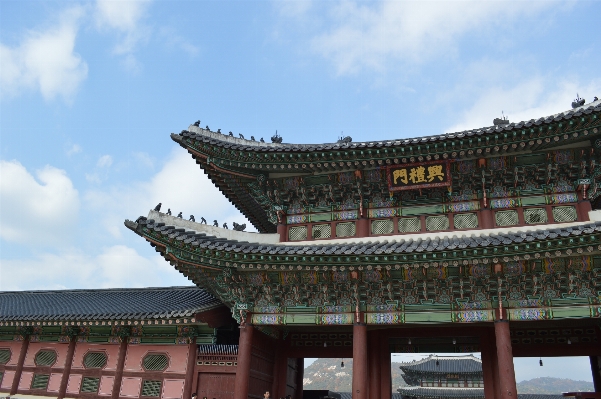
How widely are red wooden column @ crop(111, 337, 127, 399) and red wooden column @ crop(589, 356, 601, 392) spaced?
17260 mm

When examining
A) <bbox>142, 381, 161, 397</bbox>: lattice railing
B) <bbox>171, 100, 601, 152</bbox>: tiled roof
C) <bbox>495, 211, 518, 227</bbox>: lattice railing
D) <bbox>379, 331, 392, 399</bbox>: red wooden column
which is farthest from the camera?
<bbox>142, 381, 161, 397</bbox>: lattice railing

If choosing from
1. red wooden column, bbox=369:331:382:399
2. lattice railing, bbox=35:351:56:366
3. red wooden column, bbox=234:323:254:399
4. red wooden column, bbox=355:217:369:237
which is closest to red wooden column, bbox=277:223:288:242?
red wooden column, bbox=355:217:369:237

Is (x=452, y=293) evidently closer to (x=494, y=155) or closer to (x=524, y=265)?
(x=524, y=265)

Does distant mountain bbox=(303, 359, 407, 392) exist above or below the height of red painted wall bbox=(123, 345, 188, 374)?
above

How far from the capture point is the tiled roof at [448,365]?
40.3 meters

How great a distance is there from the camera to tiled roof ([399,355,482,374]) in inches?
1586

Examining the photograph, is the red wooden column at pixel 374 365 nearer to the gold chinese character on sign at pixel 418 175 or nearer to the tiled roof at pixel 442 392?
the gold chinese character on sign at pixel 418 175

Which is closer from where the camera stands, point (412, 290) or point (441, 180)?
point (412, 290)

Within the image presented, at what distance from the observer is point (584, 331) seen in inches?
634

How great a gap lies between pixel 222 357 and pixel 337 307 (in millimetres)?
4769

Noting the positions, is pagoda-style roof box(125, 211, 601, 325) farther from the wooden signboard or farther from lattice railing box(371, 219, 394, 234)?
the wooden signboard

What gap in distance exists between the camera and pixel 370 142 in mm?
16359

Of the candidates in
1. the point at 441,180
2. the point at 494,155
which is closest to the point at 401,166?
the point at 441,180

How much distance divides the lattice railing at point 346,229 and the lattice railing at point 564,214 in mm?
6436
